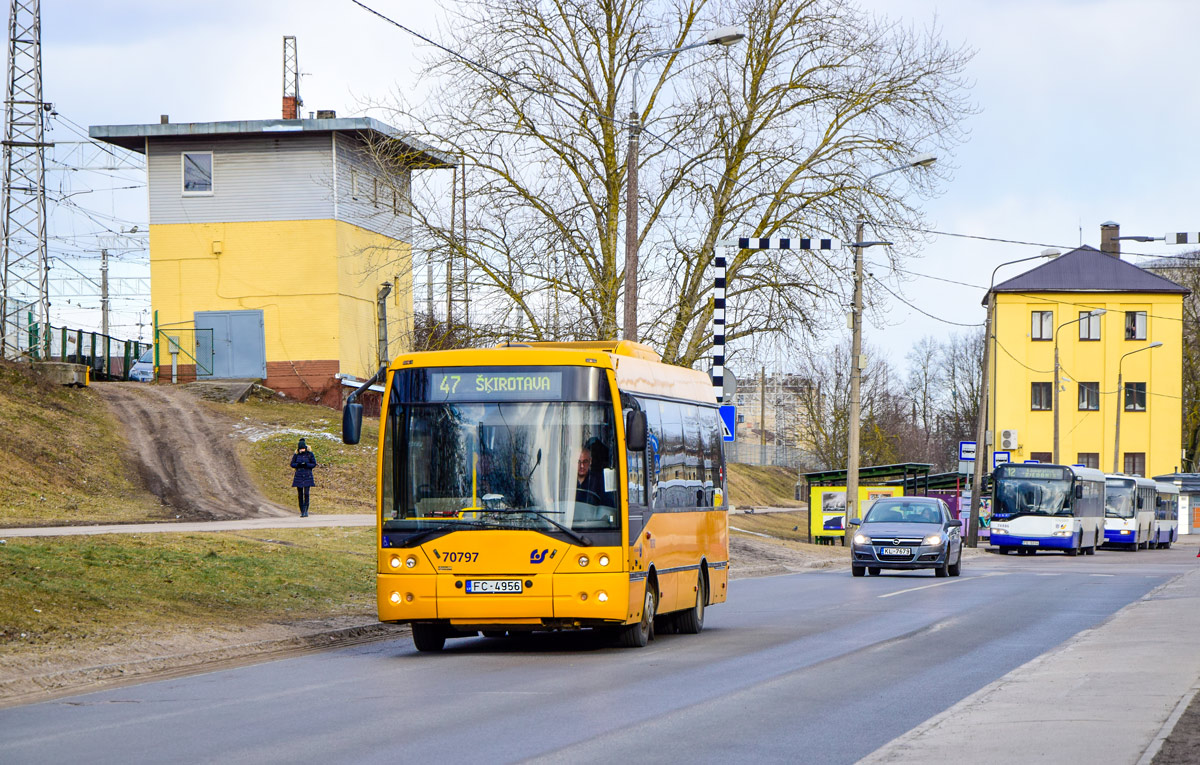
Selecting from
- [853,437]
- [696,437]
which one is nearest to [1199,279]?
[853,437]

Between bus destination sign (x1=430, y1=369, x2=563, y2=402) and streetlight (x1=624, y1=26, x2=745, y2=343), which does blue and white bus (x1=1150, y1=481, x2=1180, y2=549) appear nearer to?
streetlight (x1=624, y1=26, x2=745, y2=343)

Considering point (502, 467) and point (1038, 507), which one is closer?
point (502, 467)

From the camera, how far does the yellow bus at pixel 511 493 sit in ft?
47.9

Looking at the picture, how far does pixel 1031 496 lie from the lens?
4847 centimetres

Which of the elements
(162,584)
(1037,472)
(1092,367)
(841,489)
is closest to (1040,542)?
(1037,472)

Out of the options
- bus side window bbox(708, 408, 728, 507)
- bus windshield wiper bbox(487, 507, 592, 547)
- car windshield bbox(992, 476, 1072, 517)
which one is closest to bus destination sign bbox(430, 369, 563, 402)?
bus windshield wiper bbox(487, 507, 592, 547)

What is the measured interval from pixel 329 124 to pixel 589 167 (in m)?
17.4

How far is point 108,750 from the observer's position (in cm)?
906

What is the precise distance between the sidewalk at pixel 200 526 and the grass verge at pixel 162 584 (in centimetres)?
143

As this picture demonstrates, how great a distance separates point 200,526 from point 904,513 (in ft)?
45.2

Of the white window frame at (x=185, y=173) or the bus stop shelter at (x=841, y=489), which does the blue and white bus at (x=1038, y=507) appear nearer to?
the bus stop shelter at (x=841, y=489)

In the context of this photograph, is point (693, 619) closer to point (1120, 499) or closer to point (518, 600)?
point (518, 600)

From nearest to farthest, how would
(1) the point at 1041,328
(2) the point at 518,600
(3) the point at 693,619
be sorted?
(2) the point at 518,600, (3) the point at 693,619, (1) the point at 1041,328

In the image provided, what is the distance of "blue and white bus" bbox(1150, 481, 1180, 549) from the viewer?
6269cm
